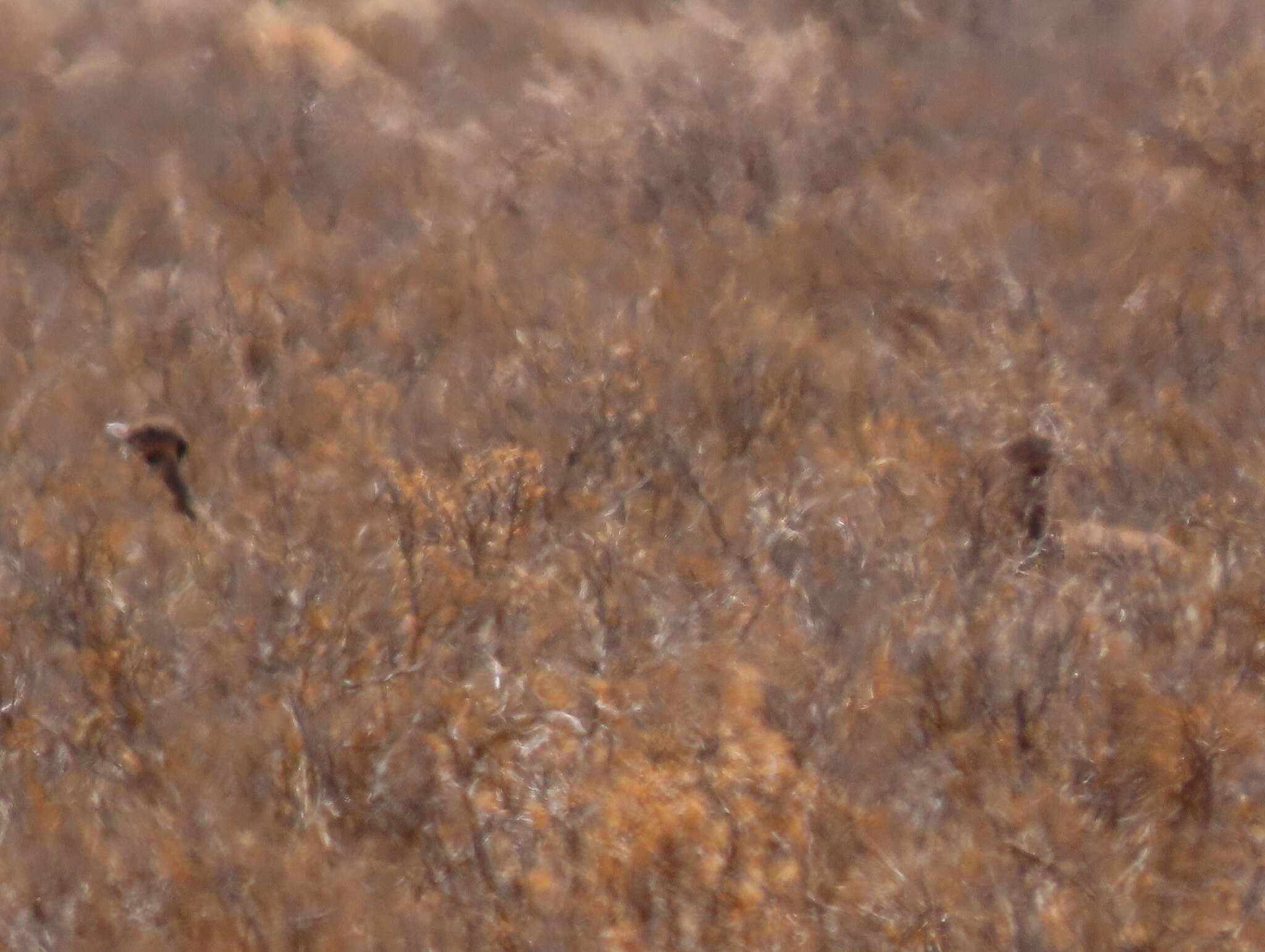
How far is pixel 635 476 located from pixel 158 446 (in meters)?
0.99

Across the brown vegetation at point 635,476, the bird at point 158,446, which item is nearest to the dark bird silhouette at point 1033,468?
the brown vegetation at point 635,476

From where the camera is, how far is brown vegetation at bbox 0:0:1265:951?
2.71 metres

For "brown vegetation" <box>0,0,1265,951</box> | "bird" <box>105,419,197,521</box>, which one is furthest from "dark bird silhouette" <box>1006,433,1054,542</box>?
"bird" <box>105,419,197,521</box>

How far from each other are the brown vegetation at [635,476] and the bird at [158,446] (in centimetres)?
4

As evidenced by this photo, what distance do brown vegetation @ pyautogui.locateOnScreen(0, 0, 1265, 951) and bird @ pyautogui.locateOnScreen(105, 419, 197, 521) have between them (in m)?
0.04

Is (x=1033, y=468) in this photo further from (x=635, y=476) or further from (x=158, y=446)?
(x=158, y=446)

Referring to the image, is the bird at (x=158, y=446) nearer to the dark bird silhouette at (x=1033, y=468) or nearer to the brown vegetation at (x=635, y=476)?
the brown vegetation at (x=635, y=476)

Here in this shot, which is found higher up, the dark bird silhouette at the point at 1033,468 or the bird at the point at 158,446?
the dark bird silhouette at the point at 1033,468

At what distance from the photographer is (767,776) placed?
8.93ft

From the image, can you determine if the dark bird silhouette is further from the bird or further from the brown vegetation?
the bird

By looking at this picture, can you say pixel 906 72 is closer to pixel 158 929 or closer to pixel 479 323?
pixel 479 323

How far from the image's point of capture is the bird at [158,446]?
109 inches

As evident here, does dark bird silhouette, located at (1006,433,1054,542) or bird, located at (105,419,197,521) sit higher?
dark bird silhouette, located at (1006,433,1054,542)

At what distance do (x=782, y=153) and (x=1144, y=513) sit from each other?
106cm
